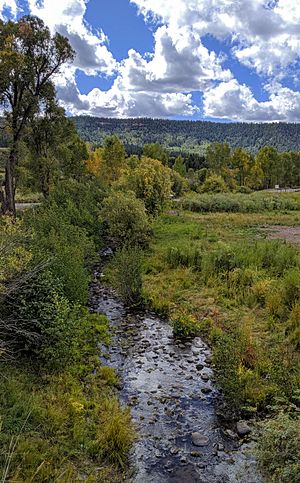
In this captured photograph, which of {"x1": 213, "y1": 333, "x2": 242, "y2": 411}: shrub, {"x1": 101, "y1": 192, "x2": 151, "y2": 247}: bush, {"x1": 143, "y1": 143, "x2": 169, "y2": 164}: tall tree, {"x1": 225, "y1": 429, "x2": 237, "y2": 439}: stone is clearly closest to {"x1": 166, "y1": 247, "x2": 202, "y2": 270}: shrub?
{"x1": 101, "y1": 192, "x2": 151, "y2": 247}: bush

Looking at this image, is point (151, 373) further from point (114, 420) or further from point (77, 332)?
point (114, 420)

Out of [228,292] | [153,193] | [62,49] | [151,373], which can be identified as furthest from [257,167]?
[151,373]

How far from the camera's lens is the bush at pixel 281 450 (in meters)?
6.22

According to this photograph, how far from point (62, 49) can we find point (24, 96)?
376cm

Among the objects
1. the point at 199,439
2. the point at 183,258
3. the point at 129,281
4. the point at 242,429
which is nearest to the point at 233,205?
the point at 183,258

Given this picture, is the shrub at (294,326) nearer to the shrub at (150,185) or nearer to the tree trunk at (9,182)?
the tree trunk at (9,182)

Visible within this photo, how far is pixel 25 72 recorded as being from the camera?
21516 millimetres

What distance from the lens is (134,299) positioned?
54.0ft

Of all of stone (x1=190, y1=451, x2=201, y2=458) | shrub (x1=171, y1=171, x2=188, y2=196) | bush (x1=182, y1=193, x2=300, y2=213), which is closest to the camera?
stone (x1=190, y1=451, x2=201, y2=458)

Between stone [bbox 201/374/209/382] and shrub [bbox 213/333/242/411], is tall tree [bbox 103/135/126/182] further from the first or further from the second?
shrub [bbox 213/333/242/411]

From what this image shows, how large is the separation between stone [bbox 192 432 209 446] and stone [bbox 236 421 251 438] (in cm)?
73

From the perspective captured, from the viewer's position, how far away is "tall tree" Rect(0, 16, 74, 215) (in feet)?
68.8

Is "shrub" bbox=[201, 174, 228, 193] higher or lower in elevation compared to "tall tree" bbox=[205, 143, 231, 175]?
lower

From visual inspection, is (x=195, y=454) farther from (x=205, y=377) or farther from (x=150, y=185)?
(x=150, y=185)
